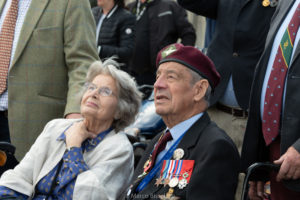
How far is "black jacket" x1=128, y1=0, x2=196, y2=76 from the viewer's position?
776 cm

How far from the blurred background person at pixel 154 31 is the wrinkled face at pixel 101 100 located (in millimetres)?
3715

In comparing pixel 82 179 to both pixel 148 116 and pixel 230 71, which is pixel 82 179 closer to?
pixel 230 71

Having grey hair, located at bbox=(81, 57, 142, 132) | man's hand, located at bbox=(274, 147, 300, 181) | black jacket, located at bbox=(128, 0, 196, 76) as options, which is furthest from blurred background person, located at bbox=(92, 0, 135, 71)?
man's hand, located at bbox=(274, 147, 300, 181)

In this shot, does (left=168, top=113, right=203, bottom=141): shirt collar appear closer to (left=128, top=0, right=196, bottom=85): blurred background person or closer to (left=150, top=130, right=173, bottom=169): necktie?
(left=150, top=130, right=173, bottom=169): necktie

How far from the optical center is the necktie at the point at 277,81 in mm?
3430

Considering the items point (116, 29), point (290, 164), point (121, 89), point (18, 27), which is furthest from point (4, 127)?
A: point (116, 29)

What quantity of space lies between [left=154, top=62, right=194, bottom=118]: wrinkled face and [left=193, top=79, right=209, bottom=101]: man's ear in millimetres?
25

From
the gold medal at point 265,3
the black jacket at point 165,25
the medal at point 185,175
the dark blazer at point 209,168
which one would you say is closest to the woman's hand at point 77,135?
the dark blazer at point 209,168

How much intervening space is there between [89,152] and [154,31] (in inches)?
165

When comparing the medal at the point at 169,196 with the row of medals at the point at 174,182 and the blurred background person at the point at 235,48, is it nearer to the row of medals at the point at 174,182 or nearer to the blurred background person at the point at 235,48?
the row of medals at the point at 174,182

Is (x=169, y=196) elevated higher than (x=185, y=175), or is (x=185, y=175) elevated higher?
(x=185, y=175)

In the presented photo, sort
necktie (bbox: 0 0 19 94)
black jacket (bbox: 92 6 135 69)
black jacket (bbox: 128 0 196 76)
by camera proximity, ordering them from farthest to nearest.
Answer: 1. black jacket (bbox: 128 0 196 76)
2. black jacket (bbox: 92 6 135 69)
3. necktie (bbox: 0 0 19 94)

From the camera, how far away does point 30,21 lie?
14.8 feet

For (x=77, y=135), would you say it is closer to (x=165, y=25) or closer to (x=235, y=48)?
(x=235, y=48)
